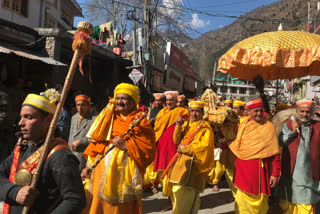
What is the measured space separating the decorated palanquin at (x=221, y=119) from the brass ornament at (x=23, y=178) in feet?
10.6

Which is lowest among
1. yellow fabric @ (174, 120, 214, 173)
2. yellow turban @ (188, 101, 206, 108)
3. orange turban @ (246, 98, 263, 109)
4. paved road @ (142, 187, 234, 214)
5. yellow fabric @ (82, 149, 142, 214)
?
paved road @ (142, 187, 234, 214)

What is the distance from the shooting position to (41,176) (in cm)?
170

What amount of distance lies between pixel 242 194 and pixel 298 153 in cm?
99

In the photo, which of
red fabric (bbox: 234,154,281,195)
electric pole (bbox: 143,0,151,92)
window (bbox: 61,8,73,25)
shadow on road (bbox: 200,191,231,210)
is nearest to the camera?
red fabric (bbox: 234,154,281,195)

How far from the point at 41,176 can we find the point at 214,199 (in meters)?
5.06

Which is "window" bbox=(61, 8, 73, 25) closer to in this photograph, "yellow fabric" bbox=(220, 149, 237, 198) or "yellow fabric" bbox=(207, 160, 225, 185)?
"yellow fabric" bbox=(207, 160, 225, 185)

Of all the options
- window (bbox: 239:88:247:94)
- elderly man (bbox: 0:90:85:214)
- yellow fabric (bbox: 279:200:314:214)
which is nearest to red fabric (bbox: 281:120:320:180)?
yellow fabric (bbox: 279:200:314:214)

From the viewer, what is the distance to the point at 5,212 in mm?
1778

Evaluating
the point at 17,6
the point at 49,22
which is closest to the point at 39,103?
the point at 17,6

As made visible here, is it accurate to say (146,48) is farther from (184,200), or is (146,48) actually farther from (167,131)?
(184,200)

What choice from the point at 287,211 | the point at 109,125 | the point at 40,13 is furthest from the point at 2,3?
the point at 287,211

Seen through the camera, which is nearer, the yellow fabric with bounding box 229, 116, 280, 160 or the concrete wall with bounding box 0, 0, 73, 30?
the yellow fabric with bounding box 229, 116, 280, 160

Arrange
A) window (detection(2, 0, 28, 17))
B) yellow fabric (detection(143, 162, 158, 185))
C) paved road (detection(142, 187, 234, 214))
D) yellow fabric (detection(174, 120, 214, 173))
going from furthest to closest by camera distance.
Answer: window (detection(2, 0, 28, 17)), yellow fabric (detection(143, 162, 158, 185)), paved road (detection(142, 187, 234, 214)), yellow fabric (detection(174, 120, 214, 173))

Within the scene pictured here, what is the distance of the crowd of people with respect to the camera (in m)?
1.72
